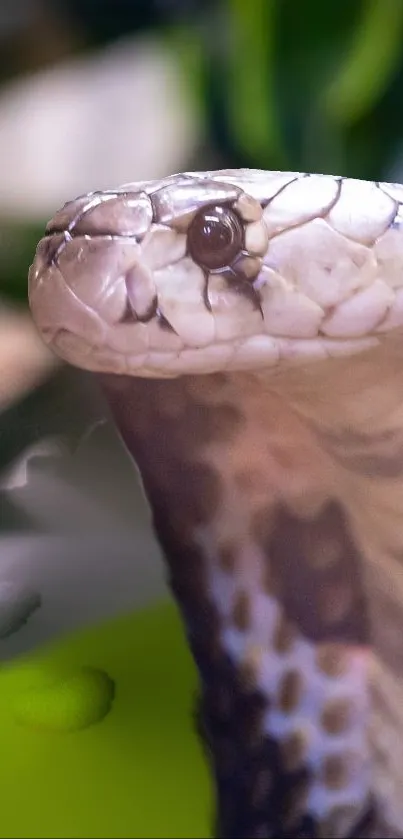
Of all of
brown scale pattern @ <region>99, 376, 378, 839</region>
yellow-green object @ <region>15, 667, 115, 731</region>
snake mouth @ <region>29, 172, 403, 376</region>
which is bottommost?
yellow-green object @ <region>15, 667, 115, 731</region>

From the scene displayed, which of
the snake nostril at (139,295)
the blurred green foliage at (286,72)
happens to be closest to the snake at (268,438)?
the snake nostril at (139,295)

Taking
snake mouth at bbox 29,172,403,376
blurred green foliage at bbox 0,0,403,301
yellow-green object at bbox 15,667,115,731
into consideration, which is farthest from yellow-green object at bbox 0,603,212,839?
blurred green foliage at bbox 0,0,403,301

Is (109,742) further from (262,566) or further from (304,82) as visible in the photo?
(304,82)

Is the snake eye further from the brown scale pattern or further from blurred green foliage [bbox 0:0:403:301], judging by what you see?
blurred green foliage [bbox 0:0:403:301]

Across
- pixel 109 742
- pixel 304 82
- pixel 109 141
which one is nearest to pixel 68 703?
pixel 109 742

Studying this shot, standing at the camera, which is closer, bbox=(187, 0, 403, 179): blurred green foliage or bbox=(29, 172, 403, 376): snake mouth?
bbox=(29, 172, 403, 376): snake mouth

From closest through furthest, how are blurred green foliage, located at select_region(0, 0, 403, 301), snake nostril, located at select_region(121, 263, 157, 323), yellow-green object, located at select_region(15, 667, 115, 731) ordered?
snake nostril, located at select_region(121, 263, 157, 323) < yellow-green object, located at select_region(15, 667, 115, 731) < blurred green foliage, located at select_region(0, 0, 403, 301)

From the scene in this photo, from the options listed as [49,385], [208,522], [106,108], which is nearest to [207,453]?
[208,522]

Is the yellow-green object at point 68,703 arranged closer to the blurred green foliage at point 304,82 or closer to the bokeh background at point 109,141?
the bokeh background at point 109,141
